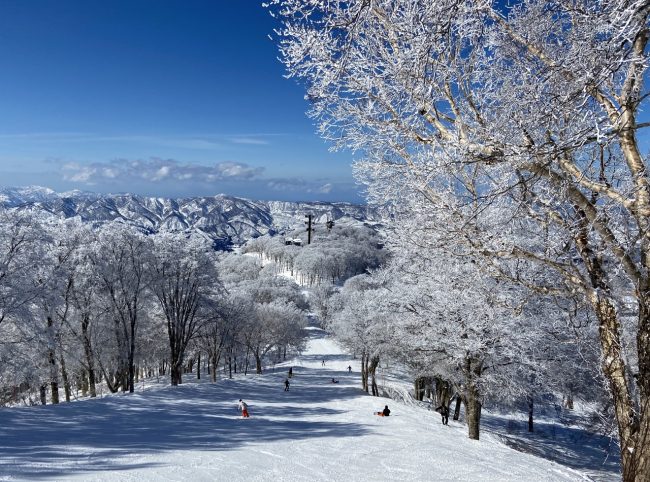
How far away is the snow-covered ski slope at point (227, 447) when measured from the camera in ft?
31.4

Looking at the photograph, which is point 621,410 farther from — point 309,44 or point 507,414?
point 507,414

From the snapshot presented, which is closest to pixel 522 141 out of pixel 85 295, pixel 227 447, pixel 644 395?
pixel 644 395

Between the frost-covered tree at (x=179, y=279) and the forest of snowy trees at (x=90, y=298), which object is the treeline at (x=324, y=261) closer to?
the frost-covered tree at (x=179, y=279)

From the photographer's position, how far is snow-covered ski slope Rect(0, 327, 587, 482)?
959cm

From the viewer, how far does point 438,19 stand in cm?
361

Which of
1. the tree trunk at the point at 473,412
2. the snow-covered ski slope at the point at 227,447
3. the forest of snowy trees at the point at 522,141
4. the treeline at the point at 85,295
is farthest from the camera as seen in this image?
the treeline at the point at 85,295

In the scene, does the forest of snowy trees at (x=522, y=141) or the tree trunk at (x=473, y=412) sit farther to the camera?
the tree trunk at (x=473, y=412)

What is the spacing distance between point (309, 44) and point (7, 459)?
1012cm

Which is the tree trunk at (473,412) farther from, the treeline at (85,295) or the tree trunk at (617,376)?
the treeline at (85,295)

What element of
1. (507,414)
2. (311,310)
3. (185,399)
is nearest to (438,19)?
(185,399)

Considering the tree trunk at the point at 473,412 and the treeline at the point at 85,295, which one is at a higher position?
the treeline at the point at 85,295

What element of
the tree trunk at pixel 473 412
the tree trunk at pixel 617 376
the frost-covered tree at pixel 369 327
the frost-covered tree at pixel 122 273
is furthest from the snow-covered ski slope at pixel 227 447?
the frost-covered tree at pixel 122 273

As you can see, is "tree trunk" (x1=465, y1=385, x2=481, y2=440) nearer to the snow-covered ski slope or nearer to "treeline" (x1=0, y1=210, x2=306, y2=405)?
the snow-covered ski slope

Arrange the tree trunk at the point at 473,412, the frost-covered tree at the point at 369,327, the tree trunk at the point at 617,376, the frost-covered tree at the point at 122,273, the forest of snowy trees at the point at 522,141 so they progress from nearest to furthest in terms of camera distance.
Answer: the forest of snowy trees at the point at 522,141
the tree trunk at the point at 617,376
the tree trunk at the point at 473,412
the frost-covered tree at the point at 122,273
the frost-covered tree at the point at 369,327
